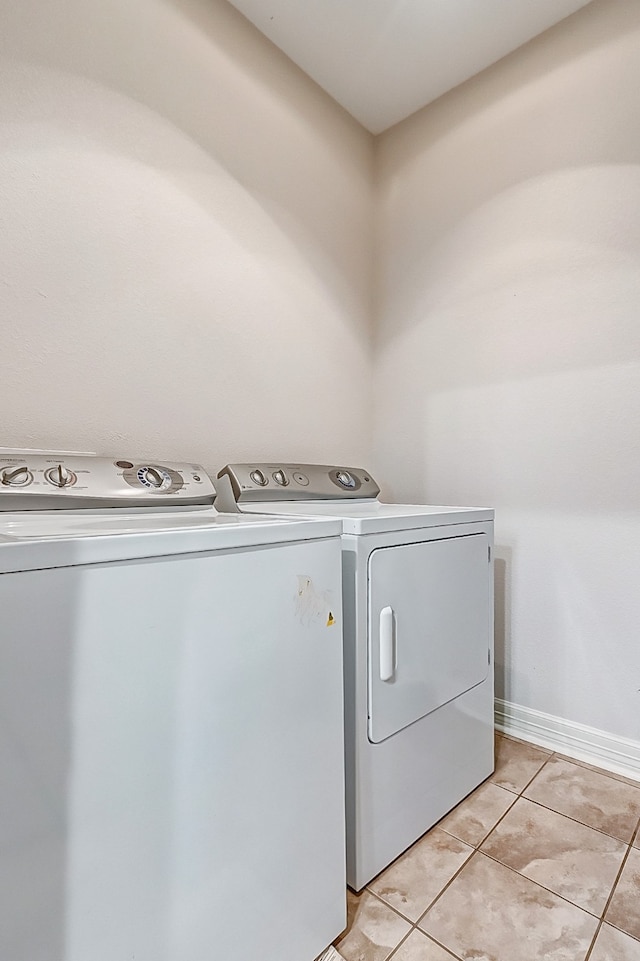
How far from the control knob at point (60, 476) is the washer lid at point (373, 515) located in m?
0.46

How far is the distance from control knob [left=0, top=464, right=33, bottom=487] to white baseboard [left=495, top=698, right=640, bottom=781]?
1.71m

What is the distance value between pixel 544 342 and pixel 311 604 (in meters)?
1.33

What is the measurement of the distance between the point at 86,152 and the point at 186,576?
1.24 m

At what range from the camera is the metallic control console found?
0.97 m

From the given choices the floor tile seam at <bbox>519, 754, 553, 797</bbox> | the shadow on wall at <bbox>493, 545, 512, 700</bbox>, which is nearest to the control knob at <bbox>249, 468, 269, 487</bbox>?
the shadow on wall at <bbox>493, 545, 512, 700</bbox>

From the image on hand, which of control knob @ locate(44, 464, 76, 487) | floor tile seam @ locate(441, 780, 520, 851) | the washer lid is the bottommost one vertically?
floor tile seam @ locate(441, 780, 520, 851)

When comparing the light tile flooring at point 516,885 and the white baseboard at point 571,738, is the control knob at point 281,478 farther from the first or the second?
the white baseboard at point 571,738

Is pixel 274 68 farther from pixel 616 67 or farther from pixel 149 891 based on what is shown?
pixel 149 891

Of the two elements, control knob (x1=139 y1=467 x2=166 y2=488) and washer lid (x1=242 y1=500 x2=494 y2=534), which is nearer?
washer lid (x1=242 y1=500 x2=494 y2=534)

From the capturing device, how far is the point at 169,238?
1436mm

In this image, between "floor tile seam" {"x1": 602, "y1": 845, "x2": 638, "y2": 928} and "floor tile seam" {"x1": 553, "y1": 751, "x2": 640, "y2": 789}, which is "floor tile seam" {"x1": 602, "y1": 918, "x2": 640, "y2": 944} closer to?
"floor tile seam" {"x1": 602, "y1": 845, "x2": 638, "y2": 928}

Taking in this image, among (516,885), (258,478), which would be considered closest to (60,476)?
(258,478)

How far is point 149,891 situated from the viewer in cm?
65

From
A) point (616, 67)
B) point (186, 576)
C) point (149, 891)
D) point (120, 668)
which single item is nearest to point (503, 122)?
point (616, 67)
